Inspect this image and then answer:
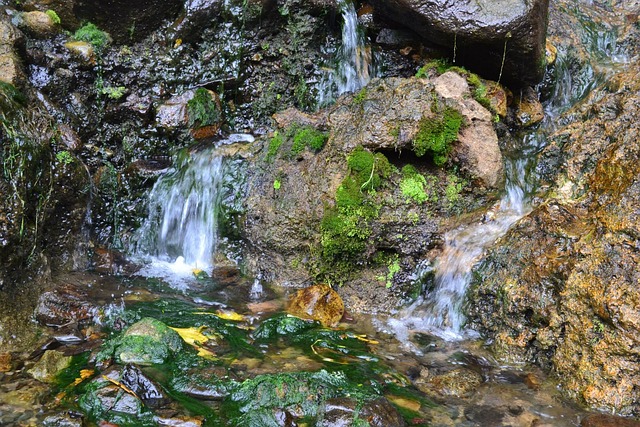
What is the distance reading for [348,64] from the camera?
859 cm

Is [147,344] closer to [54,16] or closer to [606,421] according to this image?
[606,421]

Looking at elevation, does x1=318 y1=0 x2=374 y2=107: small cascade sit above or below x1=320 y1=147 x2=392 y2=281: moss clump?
above

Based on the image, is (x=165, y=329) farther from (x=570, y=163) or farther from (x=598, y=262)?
(x=570, y=163)

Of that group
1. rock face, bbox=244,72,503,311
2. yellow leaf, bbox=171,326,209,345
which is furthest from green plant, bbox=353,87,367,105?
yellow leaf, bbox=171,326,209,345

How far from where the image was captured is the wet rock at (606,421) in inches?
157

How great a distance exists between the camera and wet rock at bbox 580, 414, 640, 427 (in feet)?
13.1

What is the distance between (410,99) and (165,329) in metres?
3.59

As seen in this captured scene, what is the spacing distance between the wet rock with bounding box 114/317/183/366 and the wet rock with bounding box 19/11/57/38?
16.3 feet

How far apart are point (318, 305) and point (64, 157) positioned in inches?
135

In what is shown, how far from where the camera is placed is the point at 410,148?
6.14 metres

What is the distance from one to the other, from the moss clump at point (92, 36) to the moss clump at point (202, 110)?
5.04 feet

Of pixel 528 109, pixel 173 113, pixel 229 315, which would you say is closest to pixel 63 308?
pixel 229 315

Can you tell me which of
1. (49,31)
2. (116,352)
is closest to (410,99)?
(116,352)

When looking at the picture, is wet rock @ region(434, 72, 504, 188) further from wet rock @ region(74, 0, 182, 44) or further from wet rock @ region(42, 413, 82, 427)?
wet rock @ region(42, 413, 82, 427)
